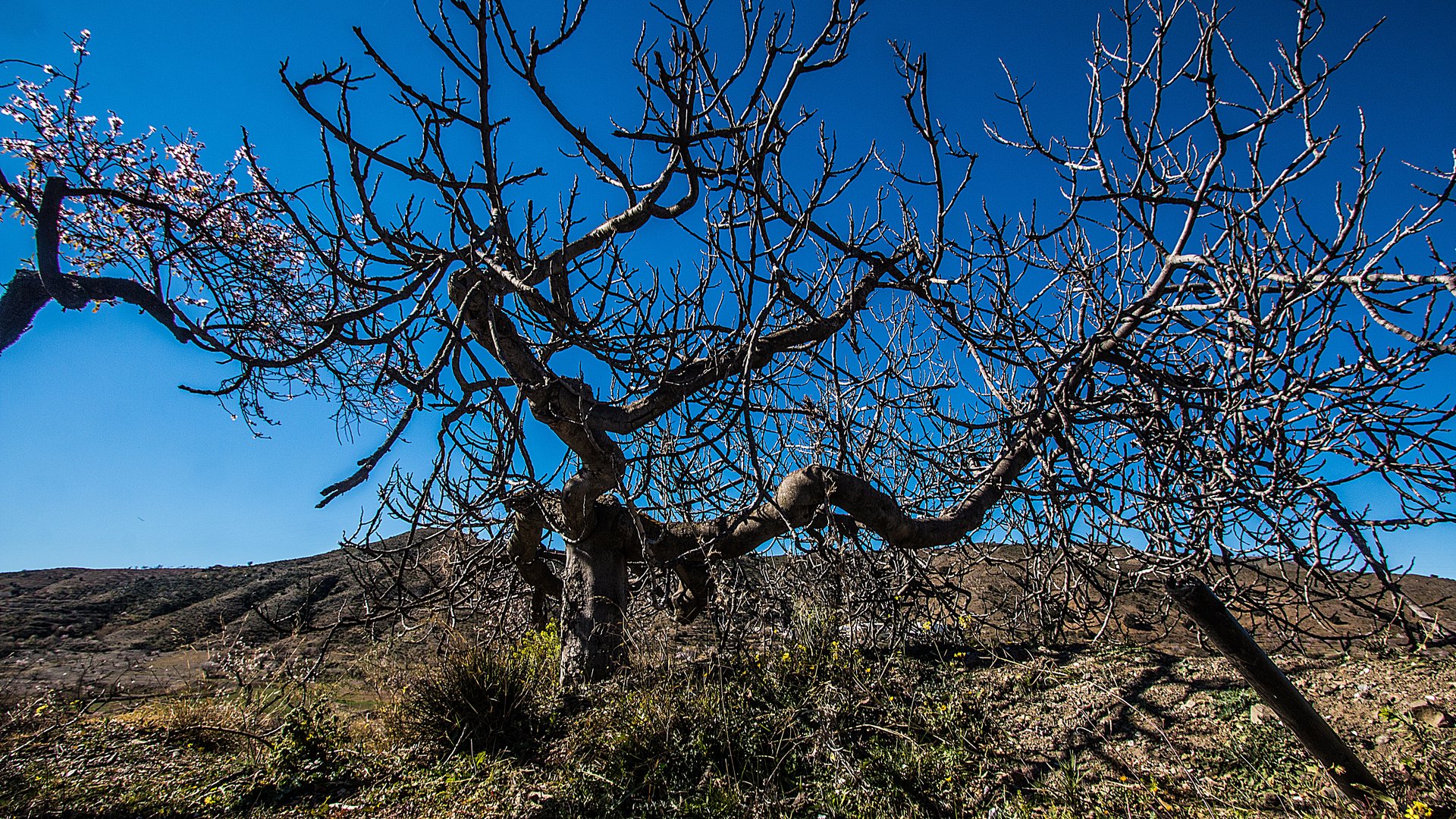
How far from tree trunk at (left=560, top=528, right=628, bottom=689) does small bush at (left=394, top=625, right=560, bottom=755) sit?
47 cm

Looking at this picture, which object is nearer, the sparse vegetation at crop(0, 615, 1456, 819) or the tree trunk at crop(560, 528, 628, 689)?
the sparse vegetation at crop(0, 615, 1456, 819)

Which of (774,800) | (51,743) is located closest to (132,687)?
(51,743)

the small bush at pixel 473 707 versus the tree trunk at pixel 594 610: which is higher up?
the tree trunk at pixel 594 610

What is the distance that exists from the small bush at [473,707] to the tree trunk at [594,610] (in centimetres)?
47

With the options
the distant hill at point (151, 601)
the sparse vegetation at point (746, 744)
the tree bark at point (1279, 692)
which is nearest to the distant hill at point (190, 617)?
the distant hill at point (151, 601)

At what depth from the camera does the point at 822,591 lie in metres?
5.04

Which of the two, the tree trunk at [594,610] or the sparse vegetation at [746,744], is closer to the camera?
the sparse vegetation at [746,744]

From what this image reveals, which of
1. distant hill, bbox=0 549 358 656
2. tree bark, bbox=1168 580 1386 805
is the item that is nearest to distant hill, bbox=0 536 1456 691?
distant hill, bbox=0 549 358 656

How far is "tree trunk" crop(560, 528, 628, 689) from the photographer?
4945 mm

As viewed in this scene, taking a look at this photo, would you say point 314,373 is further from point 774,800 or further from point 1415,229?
point 1415,229

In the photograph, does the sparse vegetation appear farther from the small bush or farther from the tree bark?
the tree bark

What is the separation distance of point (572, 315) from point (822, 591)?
11.0ft

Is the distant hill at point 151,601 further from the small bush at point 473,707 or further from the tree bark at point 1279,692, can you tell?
the tree bark at point 1279,692

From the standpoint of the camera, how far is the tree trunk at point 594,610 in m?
4.95
